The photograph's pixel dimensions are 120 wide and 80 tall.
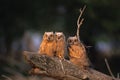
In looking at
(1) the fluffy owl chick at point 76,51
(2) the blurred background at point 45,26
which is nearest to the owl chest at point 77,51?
(1) the fluffy owl chick at point 76,51

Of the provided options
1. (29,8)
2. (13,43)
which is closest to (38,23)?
(29,8)

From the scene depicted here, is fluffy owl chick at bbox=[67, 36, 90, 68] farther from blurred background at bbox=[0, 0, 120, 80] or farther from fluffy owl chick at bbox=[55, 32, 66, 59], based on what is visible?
blurred background at bbox=[0, 0, 120, 80]

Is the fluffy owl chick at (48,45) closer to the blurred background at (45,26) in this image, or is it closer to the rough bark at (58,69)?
the rough bark at (58,69)

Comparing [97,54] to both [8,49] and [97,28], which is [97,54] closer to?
[97,28]

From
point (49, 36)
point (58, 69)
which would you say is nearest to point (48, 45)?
point (49, 36)

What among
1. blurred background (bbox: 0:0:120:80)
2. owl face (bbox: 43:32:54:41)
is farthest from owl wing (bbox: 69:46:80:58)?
blurred background (bbox: 0:0:120:80)

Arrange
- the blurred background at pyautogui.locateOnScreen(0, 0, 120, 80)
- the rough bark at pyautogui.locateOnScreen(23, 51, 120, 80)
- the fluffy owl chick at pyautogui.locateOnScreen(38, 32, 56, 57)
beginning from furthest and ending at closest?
the blurred background at pyautogui.locateOnScreen(0, 0, 120, 80)
the fluffy owl chick at pyautogui.locateOnScreen(38, 32, 56, 57)
the rough bark at pyautogui.locateOnScreen(23, 51, 120, 80)
